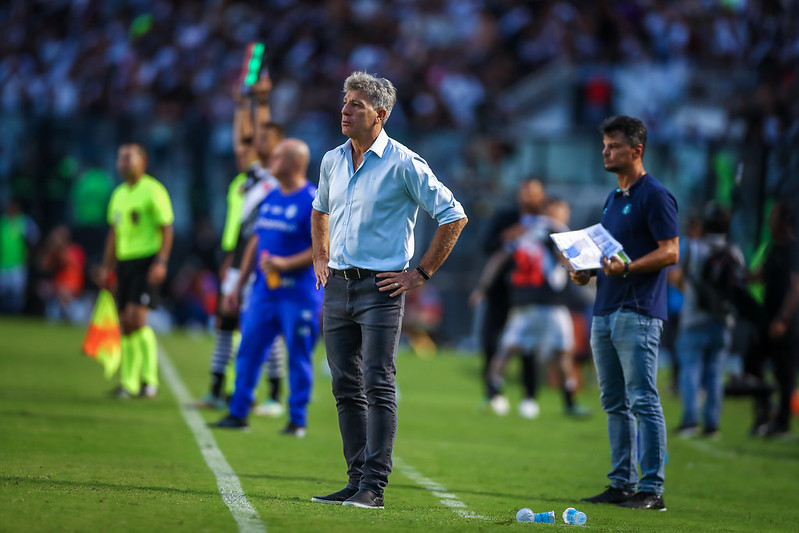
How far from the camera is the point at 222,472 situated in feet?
→ 24.0

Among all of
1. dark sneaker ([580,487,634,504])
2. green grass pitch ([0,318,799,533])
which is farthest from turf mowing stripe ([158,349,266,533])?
dark sneaker ([580,487,634,504])

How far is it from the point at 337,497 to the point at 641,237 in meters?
2.49

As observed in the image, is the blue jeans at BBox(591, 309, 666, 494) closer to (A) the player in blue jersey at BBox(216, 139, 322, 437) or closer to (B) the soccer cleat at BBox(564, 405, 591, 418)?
(A) the player in blue jersey at BBox(216, 139, 322, 437)

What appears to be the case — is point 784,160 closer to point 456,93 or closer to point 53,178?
point 456,93

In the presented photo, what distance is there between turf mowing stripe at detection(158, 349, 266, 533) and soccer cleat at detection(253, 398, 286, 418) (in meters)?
0.65

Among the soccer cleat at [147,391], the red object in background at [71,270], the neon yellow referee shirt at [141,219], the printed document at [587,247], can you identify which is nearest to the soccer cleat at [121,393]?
the soccer cleat at [147,391]

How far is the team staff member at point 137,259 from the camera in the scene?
11.5 m

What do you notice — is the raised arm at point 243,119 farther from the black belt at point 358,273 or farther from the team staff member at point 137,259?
the black belt at point 358,273

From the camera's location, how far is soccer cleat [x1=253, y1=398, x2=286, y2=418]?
11062 millimetres

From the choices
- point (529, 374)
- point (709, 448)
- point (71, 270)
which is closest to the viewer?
point (709, 448)

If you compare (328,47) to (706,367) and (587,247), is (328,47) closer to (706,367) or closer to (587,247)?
(706,367)

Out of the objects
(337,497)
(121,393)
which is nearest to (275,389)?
(121,393)

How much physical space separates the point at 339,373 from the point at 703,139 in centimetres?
1587

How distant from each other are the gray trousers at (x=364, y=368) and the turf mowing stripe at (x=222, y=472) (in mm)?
671
